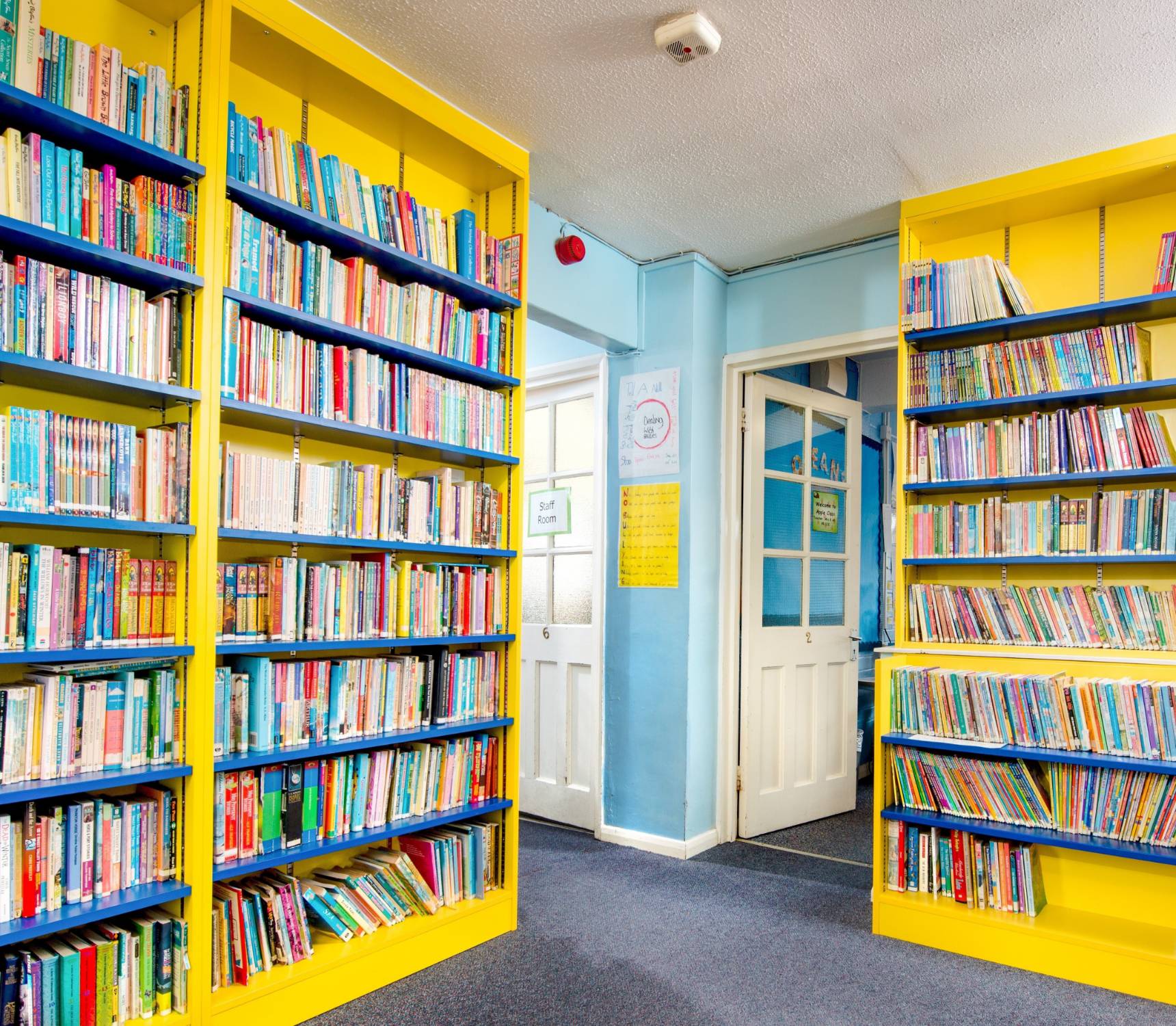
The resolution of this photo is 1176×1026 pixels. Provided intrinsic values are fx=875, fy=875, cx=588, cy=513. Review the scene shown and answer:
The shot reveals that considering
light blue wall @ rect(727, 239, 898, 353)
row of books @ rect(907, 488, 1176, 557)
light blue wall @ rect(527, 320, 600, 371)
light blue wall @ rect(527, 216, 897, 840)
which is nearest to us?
row of books @ rect(907, 488, 1176, 557)

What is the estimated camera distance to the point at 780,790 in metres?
4.19

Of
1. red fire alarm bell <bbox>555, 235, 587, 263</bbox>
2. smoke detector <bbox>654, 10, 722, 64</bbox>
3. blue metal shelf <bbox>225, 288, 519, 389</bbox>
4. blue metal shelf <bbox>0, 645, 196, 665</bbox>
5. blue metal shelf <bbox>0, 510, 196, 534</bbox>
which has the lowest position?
blue metal shelf <bbox>0, 645, 196, 665</bbox>

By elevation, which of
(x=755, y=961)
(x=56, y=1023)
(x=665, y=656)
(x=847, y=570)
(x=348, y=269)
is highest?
(x=348, y=269)

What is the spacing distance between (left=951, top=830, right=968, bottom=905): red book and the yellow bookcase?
147cm

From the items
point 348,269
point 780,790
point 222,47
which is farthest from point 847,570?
point 222,47

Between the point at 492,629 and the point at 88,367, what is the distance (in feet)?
4.90

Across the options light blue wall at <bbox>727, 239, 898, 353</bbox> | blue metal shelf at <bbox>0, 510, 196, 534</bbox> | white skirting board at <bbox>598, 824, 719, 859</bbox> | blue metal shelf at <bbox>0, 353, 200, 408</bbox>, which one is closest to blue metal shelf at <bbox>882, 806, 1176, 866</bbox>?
white skirting board at <bbox>598, 824, 719, 859</bbox>

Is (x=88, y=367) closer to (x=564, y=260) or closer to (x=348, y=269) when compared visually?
(x=348, y=269)

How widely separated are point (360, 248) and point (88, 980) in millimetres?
1949

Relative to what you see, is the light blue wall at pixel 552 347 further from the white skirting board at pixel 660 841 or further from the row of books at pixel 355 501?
the white skirting board at pixel 660 841

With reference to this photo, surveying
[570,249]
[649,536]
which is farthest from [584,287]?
[649,536]

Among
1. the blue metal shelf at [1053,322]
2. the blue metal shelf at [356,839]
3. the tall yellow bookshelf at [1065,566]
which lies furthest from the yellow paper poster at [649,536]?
the blue metal shelf at [356,839]

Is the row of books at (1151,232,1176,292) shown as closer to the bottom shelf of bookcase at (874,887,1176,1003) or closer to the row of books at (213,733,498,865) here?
the bottom shelf of bookcase at (874,887,1176,1003)

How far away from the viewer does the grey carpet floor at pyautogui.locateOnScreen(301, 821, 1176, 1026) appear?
93.7 inches
